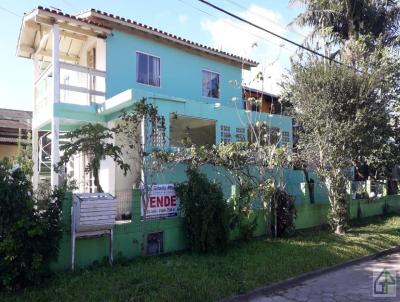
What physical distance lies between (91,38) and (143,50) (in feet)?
5.80

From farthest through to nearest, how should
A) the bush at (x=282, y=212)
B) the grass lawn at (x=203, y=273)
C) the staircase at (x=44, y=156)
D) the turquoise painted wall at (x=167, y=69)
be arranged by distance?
1. the staircase at (x=44, y=156)
2. the turquoise painted wall at (x=167, y=69)
3. the bush at (x=282, y=212)
4. the grass lawn at (x=203, y=273)

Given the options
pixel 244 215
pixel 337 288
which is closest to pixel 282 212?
pixel 244 215

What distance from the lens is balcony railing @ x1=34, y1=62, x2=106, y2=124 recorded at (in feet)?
37.2

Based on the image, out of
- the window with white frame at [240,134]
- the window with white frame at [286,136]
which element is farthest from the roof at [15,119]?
the window with white frame at [286,136]

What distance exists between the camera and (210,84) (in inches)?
619

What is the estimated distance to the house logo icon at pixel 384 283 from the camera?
6.23 metres

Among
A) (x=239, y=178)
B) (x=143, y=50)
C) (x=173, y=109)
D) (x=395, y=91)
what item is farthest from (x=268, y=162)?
(x=143, y=50)

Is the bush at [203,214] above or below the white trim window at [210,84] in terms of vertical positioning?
below

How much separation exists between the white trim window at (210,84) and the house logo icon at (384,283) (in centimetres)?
966

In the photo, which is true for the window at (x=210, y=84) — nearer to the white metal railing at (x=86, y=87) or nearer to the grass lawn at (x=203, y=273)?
the white metal railing at (x=86, y=87)

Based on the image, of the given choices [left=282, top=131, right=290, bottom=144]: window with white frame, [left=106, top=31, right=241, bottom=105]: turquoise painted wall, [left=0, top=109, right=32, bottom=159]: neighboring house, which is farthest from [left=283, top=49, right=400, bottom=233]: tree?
[left=0, top=109, right=32, bottom=159]: neighboring house

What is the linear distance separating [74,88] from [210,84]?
6083mm

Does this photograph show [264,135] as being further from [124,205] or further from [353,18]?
[353,18]

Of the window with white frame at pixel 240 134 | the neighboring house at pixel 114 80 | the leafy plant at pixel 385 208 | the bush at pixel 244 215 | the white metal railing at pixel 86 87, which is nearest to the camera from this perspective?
the bush at pixel 244 215
